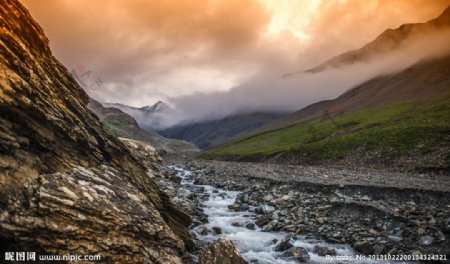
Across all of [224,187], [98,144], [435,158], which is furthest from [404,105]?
[98,144]

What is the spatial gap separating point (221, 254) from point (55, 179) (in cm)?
781

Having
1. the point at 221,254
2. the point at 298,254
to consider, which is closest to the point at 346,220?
the point at 298,254

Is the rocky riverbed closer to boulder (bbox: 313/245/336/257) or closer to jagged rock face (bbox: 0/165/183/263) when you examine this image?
boulder (bbox: 313/245/336/257)

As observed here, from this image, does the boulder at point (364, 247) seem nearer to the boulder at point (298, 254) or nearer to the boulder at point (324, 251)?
the boulder at point (324, 251)

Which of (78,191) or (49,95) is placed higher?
(49,95)

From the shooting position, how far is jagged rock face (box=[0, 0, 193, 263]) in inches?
485

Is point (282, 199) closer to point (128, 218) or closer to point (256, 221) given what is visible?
point (256, 221)

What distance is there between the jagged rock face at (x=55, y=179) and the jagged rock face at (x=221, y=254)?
4.20ft

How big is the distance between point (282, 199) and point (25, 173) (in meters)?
26.0

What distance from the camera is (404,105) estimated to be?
18175cm

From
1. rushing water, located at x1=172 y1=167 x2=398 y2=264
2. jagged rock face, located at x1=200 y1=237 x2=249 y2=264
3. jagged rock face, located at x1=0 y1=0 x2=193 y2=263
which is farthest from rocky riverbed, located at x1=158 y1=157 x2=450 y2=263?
jagged rock face, located at x1=0 y1=0 x2=193 y2=263

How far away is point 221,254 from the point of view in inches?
600

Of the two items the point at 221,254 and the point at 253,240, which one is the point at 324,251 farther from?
the point at 221,254

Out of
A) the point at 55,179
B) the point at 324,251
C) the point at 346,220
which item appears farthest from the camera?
the point at 346,220
